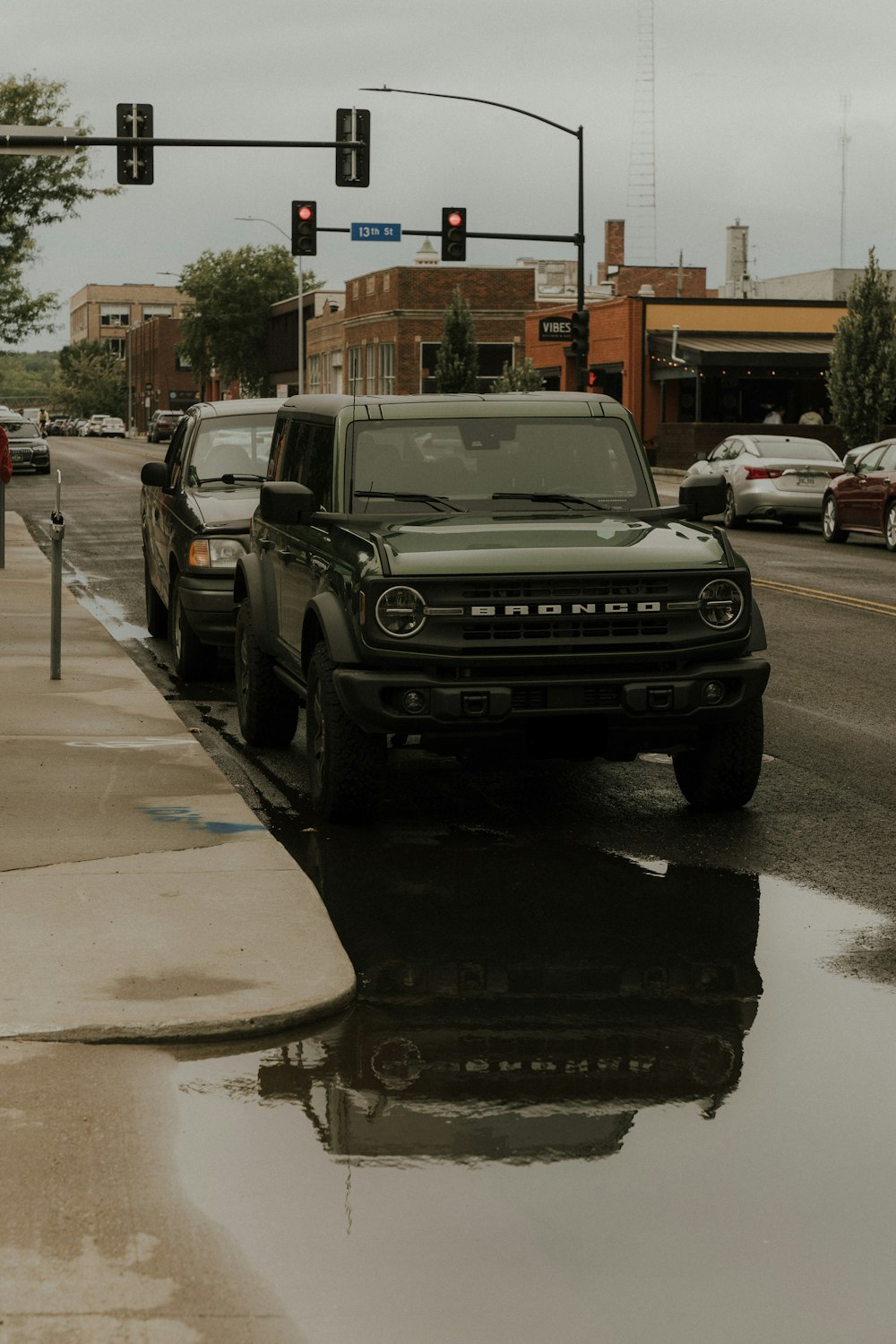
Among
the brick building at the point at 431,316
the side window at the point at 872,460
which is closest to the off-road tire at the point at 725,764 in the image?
the side window at the point at 872,460

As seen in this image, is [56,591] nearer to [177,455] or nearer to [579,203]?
[177,455]

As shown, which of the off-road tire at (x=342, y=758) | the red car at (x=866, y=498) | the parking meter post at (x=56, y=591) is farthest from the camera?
the red car at (x=866, y=498)

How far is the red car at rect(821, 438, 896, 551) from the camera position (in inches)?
1062

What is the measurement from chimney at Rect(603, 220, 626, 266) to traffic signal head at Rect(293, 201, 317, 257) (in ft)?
207

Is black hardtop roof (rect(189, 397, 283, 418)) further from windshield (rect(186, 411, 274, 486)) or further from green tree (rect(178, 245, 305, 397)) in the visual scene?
green tree (rect(178, 245, 305, 397))

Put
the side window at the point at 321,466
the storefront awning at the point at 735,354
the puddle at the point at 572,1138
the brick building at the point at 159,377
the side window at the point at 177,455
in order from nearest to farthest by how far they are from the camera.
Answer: the puddle at the point at 572,1138
the side window at the point at 321,466
the side window at the point at 177,455
the storefront awning at the point at 735,354
the brick building at the point at 159,377

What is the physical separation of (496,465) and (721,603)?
1.56 metres

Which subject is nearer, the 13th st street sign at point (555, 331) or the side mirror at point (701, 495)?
the side mirror at point (701, 495)

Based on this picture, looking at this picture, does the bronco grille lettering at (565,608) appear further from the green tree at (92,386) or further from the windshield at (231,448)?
the green tree at (92,386)

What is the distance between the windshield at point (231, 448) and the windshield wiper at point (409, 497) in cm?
511

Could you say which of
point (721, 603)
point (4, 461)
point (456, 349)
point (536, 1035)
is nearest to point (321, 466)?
point (721, 603)

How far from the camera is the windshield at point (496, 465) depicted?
9.07m

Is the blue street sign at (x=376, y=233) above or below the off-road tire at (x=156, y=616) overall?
above

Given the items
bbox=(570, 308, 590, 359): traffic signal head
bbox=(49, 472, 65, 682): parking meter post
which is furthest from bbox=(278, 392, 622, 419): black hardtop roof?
bbox=(570, 308, 590, 359): traffic signal head
